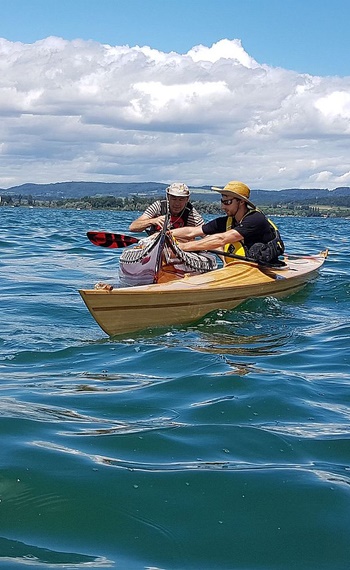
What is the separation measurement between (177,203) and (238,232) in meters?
0.91

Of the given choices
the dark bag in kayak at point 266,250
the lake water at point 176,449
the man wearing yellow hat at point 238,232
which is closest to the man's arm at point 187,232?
the man wearing yellow hat at point 238,232

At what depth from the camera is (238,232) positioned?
9859mm

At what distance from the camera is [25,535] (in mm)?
3406

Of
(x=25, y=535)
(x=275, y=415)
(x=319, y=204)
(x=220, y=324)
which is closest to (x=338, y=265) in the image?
(x=220, y=324)

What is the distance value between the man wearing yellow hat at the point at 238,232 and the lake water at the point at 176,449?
1397 millimetres

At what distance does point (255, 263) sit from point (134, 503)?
6754 millimetres

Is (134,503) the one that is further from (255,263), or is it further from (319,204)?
(319,204)

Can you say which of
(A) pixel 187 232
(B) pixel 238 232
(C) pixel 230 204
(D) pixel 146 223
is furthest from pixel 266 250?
(D) pixel 146 223

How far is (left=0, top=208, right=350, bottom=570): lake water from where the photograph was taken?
3387 mm

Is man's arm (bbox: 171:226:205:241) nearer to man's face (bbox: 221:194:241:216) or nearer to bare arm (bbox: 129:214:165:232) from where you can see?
bare arm (bbox: 129:214:165:232)

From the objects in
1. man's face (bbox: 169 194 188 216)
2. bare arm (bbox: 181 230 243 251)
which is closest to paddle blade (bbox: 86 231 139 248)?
man's face (bbox: 169 194 188 216)

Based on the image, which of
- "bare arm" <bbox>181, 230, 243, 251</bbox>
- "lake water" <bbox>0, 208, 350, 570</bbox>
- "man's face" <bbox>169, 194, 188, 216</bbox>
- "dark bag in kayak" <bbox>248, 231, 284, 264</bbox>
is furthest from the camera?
"dark bag in kayak" <bbox>248, 231, 284, 264</bbox>

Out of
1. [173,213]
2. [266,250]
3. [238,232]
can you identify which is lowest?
[266,250]

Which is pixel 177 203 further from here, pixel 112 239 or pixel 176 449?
pixel 176 449
